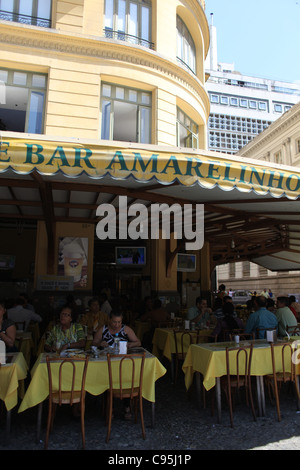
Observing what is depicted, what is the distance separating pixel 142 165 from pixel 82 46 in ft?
24.2

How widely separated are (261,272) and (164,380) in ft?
107

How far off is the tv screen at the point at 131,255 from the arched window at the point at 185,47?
7.18 meters

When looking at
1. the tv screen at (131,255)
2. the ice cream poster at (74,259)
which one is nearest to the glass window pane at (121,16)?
the ice cream poster at (74,259)

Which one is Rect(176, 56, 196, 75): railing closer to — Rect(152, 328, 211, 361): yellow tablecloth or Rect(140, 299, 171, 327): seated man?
Rect(140, 299, 171, 327): seated man

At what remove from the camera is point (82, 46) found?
10172 mm

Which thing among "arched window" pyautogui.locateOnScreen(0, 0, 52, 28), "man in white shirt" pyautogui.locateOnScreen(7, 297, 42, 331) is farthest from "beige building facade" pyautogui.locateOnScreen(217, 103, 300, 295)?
"man in white shirt" pyautogui.locateOnScreen(7, 297, 42, 331)

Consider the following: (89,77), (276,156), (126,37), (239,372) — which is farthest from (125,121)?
(276,156)

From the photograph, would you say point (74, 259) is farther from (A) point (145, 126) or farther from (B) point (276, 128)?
(B) point (276, 128)

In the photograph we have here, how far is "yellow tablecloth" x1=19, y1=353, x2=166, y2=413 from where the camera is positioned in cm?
421

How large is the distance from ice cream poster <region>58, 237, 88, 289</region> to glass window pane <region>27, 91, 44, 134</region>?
11.7 ft

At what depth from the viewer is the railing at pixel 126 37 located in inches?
420

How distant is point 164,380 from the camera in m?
6.99

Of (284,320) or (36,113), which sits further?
(36,113)
